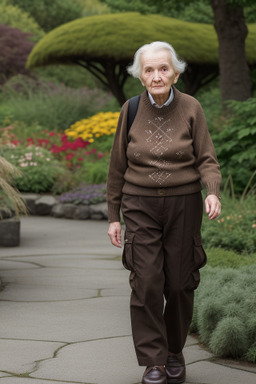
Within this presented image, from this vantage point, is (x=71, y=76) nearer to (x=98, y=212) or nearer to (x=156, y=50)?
(x=98, y=212)

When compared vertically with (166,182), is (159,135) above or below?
above

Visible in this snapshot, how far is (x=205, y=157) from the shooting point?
11.5 feet

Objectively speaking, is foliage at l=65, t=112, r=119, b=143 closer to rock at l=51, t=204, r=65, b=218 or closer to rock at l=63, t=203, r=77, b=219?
rock at l=51, t=204, r=65, b=218

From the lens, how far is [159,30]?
70.7 feet

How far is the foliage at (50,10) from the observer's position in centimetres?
4519

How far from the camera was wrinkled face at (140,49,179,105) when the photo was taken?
Result: 3.49 meters

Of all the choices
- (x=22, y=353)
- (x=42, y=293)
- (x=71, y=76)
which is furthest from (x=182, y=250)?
(x=71, y=76)

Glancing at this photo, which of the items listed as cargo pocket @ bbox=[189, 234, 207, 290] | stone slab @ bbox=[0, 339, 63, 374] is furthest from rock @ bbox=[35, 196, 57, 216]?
cargo pocket @ bbox=[189, 234, 207, 290]

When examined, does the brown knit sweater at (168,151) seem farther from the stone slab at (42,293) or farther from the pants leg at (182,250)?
the stone slab at (42,293)

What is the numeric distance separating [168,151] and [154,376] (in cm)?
105

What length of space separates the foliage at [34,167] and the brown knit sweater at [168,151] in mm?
10019

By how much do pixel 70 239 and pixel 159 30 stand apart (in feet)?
42.5

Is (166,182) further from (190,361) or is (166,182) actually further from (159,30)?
(159,30)

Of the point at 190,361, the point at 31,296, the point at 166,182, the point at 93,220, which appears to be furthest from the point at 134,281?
the point at 93,220
